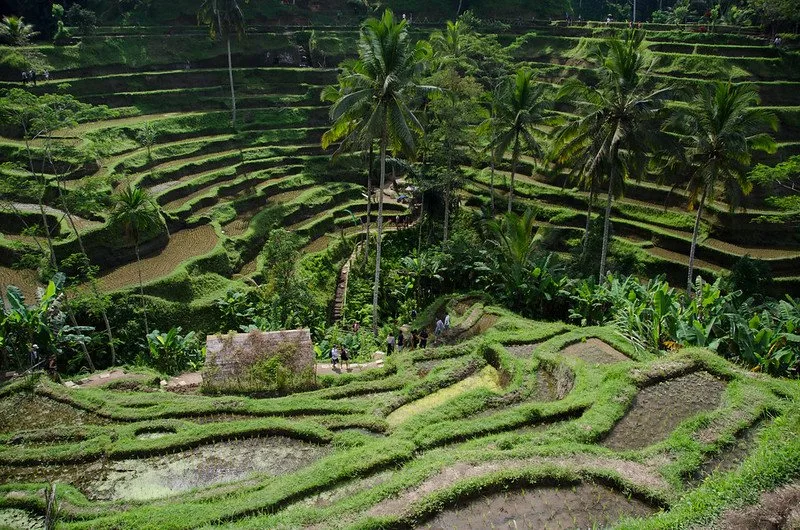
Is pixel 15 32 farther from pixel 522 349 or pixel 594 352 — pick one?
pixel 594 352

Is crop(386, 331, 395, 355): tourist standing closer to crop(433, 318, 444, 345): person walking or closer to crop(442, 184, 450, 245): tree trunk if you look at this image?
crop(433, 318, 444, 345): person walking

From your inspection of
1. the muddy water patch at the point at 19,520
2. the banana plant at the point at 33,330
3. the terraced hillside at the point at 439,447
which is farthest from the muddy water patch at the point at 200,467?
the banana plant at the point at 33,330

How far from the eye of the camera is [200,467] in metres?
13.8

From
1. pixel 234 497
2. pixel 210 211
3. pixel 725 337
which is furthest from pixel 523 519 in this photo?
pixel 210 211

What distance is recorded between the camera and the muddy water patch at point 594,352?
18.0 meters

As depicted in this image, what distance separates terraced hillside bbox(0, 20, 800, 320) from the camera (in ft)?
88.2

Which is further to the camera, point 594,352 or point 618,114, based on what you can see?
point 618,114

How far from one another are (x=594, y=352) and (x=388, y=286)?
43.7ft

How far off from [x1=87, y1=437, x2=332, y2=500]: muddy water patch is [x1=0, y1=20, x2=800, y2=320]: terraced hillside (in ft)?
38.4

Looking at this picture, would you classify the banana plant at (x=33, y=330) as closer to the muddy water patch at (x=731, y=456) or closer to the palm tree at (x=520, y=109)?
the muddy water patch at (x=731, y=456)

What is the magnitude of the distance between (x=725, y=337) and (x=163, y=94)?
1462 inches

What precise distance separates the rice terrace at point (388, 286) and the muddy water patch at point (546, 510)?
0.05 metres

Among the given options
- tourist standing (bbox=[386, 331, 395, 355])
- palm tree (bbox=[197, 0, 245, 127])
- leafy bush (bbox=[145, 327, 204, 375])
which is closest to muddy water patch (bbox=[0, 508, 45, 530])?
leafy bush (bbox=[145, 327, 204, 375])

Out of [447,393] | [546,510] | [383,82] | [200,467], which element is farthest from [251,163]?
[546,510]
